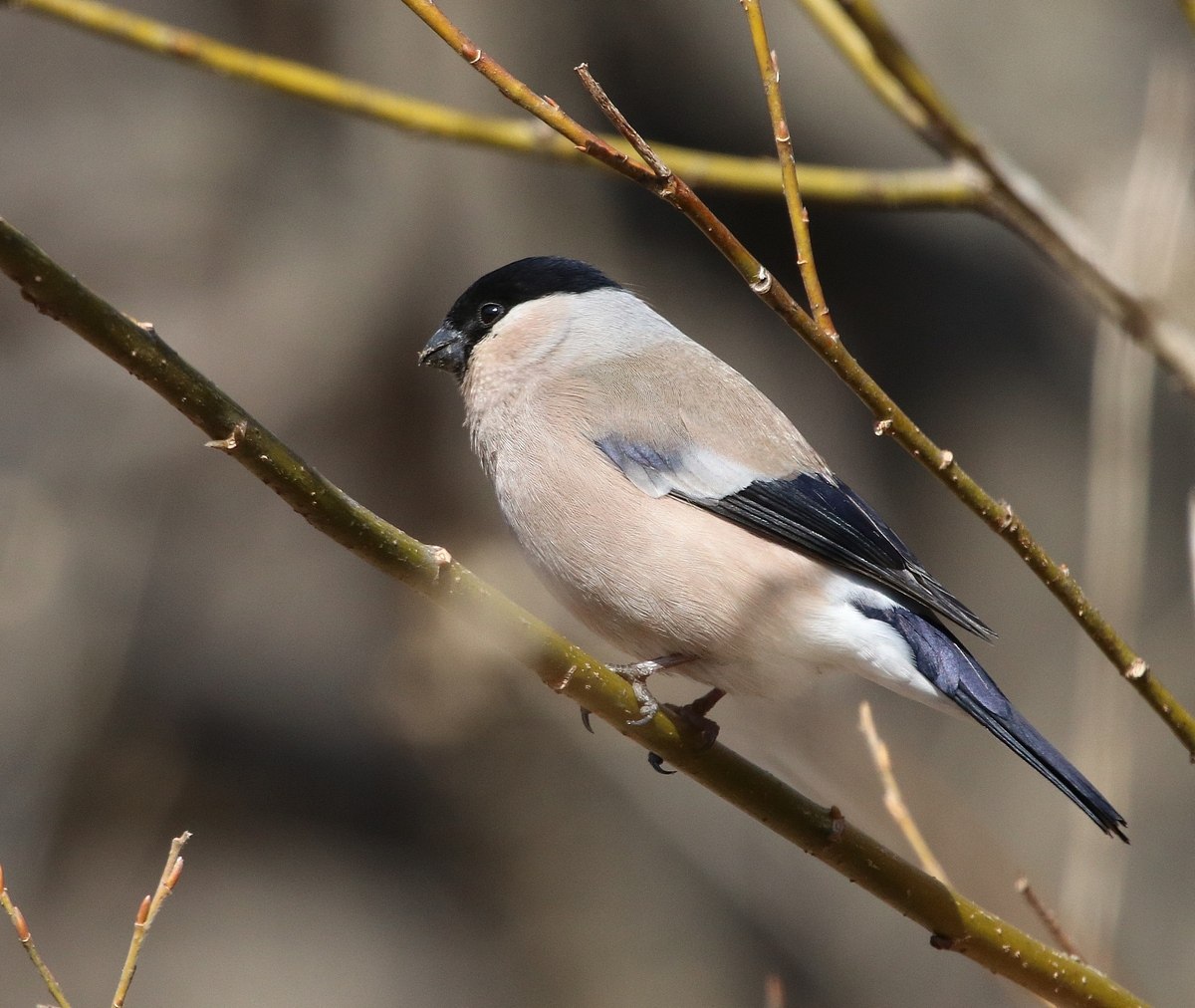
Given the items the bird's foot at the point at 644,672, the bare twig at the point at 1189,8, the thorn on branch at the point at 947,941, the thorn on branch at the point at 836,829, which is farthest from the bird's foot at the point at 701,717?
the bare twig at the point at 1189,8

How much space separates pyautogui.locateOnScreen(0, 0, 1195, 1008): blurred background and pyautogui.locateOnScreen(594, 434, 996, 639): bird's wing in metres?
2.54

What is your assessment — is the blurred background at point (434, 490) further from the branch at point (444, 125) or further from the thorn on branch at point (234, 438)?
the thorn on branch at point (234, 438)

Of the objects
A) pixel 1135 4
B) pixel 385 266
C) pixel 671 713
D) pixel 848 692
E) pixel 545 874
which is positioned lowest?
pixel 671 713

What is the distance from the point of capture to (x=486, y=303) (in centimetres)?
305

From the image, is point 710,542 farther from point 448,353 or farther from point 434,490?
point 434,490

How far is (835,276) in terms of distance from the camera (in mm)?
5391

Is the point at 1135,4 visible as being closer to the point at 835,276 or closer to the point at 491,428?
the point at 835,276

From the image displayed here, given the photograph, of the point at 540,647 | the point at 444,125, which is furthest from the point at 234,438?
the point at 444,125

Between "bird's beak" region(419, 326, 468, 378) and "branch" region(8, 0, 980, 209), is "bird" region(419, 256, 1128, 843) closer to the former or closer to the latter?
"bird's beak" region(419, 326, 468, 378)

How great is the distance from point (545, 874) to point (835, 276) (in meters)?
2.74

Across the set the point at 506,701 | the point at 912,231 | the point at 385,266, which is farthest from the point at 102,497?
the point at 912,231

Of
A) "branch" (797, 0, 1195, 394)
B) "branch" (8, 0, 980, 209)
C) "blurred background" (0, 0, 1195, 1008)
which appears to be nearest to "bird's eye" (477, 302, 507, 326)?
"branch" (8, 0, 980, 209)

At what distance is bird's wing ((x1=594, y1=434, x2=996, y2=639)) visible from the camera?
250cm

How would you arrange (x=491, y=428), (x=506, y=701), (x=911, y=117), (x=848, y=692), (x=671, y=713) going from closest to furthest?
(x=671, y=713) < (x=911, y=117) < (x=491, y=428) < (x=848, y=692) < (x=506, y=701)
